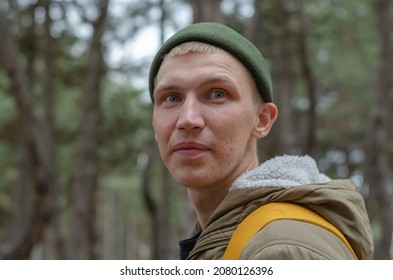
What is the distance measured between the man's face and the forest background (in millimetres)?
5197

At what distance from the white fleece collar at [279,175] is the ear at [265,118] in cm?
25

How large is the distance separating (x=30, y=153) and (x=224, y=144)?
5.80m

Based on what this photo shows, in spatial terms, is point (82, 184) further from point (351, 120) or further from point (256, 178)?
point (351, 120)

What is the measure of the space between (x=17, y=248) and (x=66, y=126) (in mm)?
11259

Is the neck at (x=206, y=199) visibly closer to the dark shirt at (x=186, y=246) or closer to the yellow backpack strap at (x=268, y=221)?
the dark shirt at (x=186, y=246)

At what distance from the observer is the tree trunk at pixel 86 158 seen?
464 inches

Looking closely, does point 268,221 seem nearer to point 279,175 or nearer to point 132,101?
point 279,175

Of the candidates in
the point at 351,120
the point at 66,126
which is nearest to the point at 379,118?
the point at 351,120

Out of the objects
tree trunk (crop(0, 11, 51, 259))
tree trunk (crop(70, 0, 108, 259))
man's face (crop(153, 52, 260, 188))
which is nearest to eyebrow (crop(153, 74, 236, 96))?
man's face (crop(153, 52, 260, 188))

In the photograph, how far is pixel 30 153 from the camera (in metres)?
7.94

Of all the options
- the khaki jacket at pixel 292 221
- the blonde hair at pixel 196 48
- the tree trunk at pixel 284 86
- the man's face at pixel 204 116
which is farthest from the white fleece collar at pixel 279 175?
the tree trunk at pixel 284 86

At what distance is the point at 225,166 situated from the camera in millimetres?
2594

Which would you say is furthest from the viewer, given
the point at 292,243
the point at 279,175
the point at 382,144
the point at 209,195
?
the point at 382,144

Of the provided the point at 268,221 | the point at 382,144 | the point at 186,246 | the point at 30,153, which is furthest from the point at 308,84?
the point at 268,221
